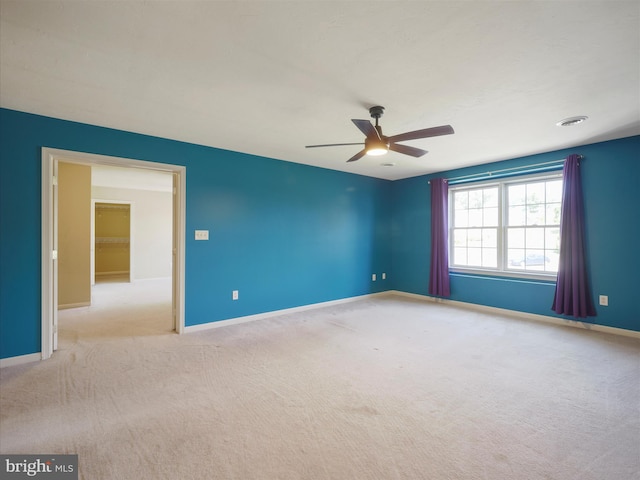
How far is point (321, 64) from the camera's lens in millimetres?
2070

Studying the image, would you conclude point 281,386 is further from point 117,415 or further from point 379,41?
point 379,41

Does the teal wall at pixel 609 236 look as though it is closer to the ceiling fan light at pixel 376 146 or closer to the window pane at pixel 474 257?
the window pane at pixel 474 257

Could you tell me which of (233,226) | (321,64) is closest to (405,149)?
(321,64)

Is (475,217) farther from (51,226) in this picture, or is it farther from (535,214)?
(51,226)

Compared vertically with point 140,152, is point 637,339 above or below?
below

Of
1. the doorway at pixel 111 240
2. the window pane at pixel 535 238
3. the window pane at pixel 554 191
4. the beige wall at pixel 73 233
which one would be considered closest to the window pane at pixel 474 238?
the window pane at pixel 535 238

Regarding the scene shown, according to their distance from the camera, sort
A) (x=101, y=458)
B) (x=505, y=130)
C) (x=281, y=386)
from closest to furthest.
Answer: (x=101, y=458)
(x=281, y=386)
(x=505, y=130)

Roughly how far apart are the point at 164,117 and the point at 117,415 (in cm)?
268

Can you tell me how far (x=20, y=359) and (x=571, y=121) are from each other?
243 inches

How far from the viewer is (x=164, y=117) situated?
302cm

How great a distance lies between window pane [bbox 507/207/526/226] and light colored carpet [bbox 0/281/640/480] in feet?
5.95

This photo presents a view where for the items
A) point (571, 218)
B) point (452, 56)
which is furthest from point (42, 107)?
point (571, 218)

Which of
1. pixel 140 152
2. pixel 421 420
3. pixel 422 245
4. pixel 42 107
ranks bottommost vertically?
pixel 421 420

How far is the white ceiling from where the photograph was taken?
5.33 ft
